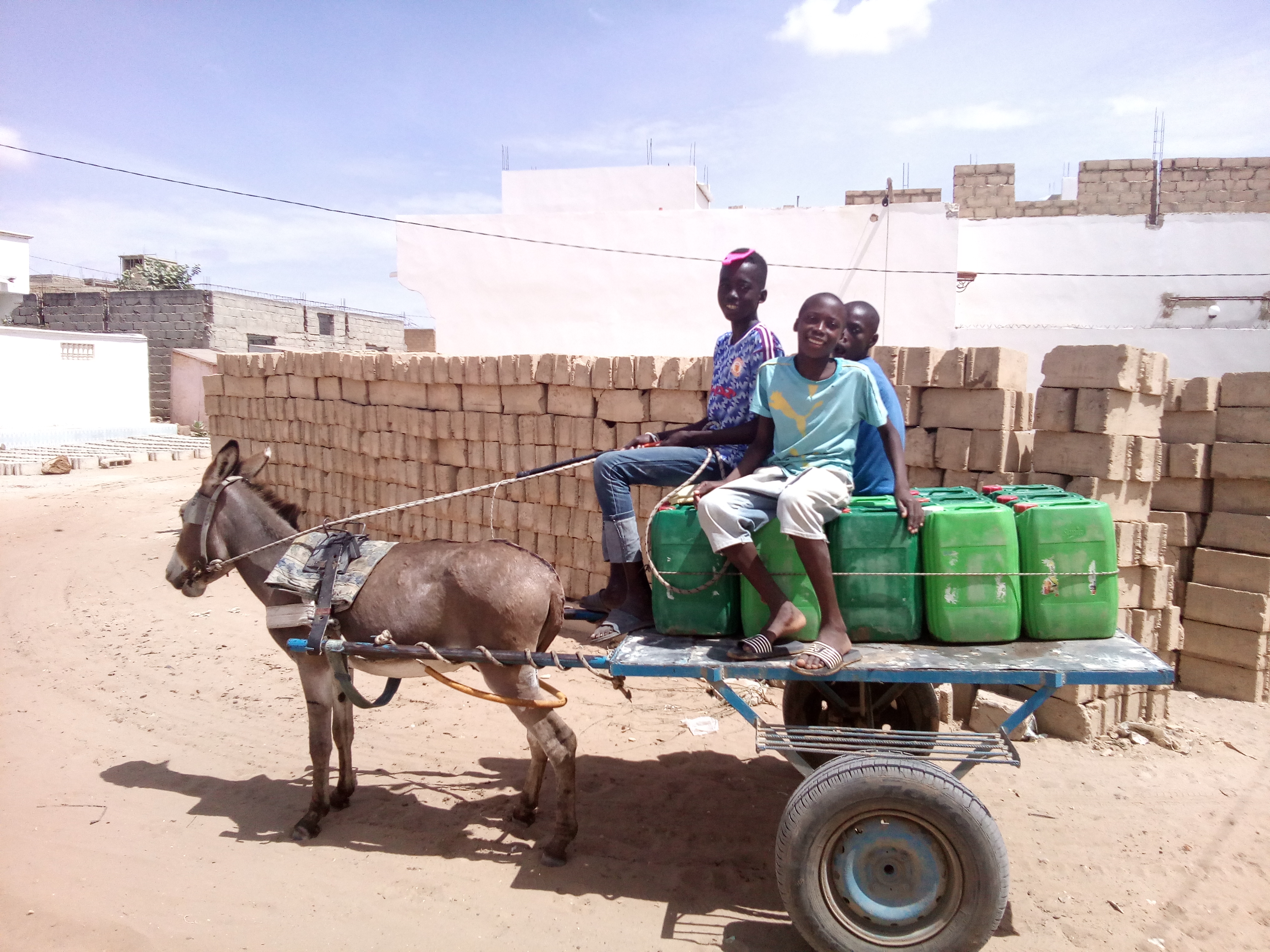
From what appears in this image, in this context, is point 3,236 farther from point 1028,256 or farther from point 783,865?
point 783,865

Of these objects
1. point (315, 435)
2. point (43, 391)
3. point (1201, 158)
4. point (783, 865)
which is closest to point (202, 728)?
point (783, 865)

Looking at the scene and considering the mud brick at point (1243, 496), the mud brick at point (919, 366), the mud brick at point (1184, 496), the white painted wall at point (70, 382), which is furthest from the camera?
the white painted wall at point (70, 382)

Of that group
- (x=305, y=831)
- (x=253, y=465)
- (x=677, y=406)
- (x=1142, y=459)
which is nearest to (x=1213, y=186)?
(x=1142, y=459)

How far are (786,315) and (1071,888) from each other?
1138cm

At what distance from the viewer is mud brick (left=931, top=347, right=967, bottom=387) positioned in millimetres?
5809

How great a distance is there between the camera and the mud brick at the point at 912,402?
6.08 metres

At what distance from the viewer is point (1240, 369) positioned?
13742 mm

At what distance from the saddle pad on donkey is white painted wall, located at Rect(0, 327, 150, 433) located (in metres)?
22.2

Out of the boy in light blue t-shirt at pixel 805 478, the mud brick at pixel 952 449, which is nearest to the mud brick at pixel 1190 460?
the mud brick at pixel 952 449

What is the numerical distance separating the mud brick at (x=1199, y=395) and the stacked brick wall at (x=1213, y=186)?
11670 mm

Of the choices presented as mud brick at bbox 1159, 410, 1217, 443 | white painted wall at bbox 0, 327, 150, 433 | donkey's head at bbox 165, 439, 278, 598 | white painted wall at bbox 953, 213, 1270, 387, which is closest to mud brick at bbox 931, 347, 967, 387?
mud brick at bbox 1159, 410, 1217, 443

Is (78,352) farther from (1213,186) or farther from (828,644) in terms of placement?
(1213,186)

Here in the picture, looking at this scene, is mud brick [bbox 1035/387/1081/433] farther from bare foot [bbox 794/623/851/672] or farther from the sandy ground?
bare foot [bbox 794/623/851/672]

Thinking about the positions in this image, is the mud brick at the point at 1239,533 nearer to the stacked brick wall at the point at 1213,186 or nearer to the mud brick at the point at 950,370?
the mud brick at the point at 950,370
